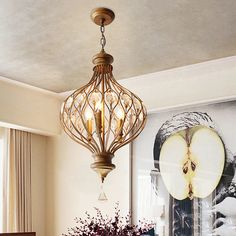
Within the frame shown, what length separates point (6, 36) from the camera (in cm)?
383

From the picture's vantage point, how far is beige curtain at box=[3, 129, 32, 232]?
5.14m

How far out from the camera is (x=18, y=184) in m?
5.24

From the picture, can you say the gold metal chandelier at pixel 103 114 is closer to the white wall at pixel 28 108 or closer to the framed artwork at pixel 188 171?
the framed artwork at pixel 188 171

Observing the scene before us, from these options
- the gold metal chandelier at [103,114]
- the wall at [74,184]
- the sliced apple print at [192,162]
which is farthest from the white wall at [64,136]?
the gold metal chandelier at [103,114]

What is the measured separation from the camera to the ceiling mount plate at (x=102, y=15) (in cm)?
327

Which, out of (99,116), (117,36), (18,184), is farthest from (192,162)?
(18,184)

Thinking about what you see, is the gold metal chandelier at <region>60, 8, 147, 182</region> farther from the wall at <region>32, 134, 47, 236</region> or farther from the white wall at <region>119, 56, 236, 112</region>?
the wall at <region>32, 134, 47, 236</region>

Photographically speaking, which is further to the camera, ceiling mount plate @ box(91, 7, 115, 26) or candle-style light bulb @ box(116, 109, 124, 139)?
ceiling mount plate @ box(91, 7, 115, 26)

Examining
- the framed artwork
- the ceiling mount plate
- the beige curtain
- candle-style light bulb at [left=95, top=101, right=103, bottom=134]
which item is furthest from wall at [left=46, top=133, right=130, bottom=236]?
candle-style light bulb at [left=95, top=101, right=103, bottom=134]

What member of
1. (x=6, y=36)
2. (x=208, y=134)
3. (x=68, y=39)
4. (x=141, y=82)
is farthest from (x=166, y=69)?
(x=6, y=36)

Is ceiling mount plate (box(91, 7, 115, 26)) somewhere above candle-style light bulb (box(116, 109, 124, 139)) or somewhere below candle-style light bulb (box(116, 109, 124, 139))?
above

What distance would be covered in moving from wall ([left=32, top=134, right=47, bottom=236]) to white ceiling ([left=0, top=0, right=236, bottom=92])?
38.4 inches

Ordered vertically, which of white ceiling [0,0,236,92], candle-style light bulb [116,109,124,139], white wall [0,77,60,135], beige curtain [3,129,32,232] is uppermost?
white ceiling [0,0,236,92]

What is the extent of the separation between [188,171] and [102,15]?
1783mm
